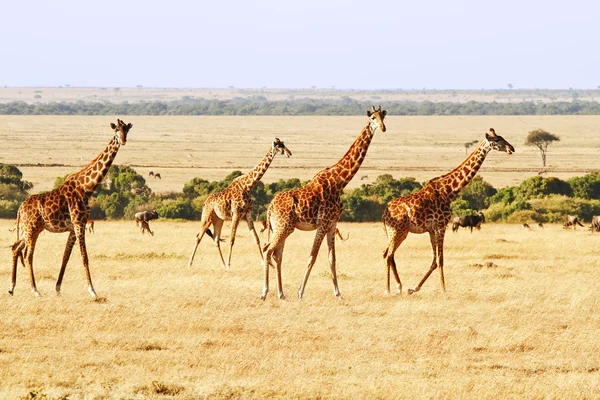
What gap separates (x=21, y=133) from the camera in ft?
437

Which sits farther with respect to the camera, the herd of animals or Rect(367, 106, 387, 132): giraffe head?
Rect(367, 106, 387, 132): giraffe head

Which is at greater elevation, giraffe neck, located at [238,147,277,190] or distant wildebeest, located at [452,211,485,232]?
Answer: giraffe neck, located at [238,147,277,190]

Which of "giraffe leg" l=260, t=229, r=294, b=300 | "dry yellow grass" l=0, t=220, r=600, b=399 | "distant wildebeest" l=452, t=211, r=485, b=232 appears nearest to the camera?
"dry yellow grass" l=0, t=220, r=600, b=399

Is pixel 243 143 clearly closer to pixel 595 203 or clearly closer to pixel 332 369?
pixel 595 203

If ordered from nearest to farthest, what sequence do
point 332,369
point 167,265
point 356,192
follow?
point 332,369, point 167,265, point 356,192

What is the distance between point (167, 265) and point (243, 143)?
95241mm

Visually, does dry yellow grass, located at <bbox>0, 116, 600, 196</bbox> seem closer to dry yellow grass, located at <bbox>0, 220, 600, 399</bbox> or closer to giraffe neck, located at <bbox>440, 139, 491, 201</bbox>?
dry yellow grass, located at <bbox>0, 220, 600, 399</bbox>

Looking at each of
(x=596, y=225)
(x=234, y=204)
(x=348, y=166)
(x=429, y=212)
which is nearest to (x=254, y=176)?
(x=234, y=204)

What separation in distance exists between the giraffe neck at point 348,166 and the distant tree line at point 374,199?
815 inches

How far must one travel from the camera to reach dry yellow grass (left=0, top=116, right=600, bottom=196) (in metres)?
73.0

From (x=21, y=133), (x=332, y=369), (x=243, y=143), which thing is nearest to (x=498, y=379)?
(x=332, y=369)

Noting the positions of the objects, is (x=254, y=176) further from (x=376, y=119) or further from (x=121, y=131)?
(x=121, y=131)

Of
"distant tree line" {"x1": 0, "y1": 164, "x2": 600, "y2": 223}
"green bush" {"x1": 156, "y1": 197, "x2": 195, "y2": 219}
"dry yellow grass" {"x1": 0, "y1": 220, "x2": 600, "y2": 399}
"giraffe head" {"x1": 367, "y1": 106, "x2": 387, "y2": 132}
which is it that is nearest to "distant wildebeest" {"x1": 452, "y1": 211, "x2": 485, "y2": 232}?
"distant tree line" {"x1": 0, "y1": 164, "x2": 600, "y2": 223}

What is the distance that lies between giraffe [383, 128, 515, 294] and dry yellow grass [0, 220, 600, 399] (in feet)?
2.53
